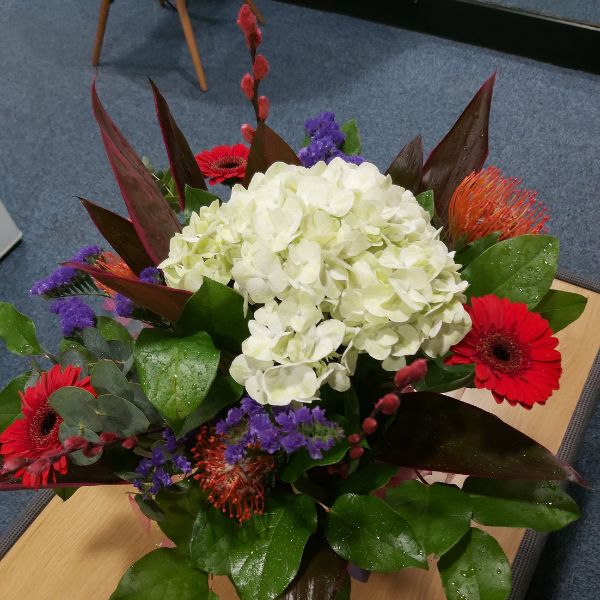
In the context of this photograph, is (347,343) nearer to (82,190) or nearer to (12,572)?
(12,572)

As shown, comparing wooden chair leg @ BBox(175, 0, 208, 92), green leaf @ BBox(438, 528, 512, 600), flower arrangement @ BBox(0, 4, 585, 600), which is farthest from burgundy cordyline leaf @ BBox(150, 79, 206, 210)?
wooden chair leg @ BBox(175, 0, 208, 92)

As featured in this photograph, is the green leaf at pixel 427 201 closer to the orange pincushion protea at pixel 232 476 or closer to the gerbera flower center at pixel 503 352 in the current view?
the gerbera flower center at pixel 503 352

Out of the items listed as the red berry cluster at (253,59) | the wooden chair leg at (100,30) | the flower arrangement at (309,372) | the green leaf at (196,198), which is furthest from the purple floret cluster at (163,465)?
the wooden chair leg at (100,30)

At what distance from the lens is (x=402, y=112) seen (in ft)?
7.33

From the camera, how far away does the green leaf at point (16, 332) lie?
664mm

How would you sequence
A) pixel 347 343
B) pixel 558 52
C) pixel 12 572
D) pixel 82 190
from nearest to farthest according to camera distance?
pixel 347 343 → pixel 12 572 → pixel 82 190 → pixel 558 52

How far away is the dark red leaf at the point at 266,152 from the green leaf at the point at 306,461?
0.28m

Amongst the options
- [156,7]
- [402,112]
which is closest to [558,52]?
[402,112]

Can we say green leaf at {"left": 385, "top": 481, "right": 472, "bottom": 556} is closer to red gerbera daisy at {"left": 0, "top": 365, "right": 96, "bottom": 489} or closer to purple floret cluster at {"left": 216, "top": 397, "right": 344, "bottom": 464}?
purple floret cluster at {"left": 216, "top": 397, "right": 344, "bottom": 464}

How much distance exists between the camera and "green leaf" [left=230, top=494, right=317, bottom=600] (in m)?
0.54

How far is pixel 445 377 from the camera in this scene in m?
0.54

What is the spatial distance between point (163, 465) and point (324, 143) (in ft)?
1.19

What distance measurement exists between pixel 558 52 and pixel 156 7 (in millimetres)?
1662

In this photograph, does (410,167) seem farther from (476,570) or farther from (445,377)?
(476,570)
